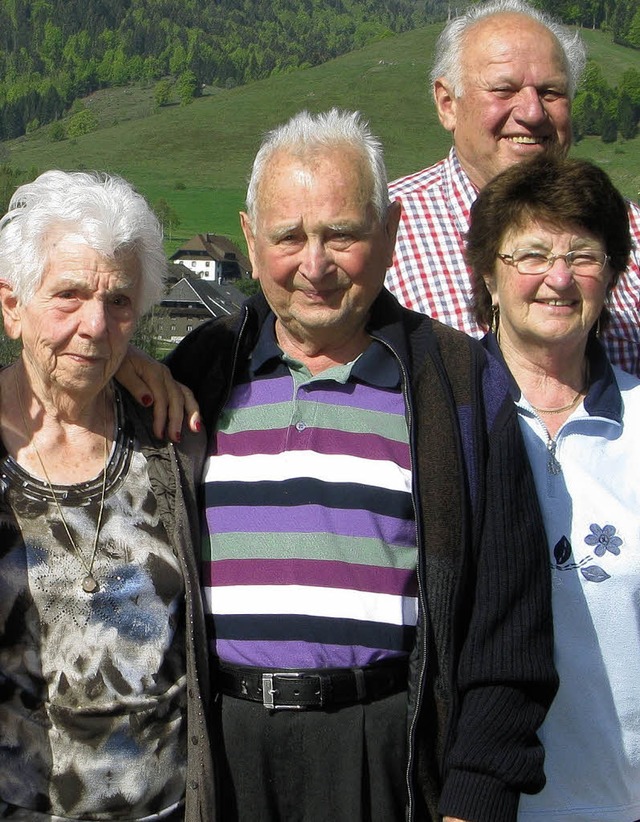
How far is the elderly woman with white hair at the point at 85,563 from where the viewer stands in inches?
101

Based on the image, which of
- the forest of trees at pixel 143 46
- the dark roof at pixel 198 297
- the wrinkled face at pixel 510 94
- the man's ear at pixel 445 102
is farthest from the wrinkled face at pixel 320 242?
the forest of trees at pixel 143 46

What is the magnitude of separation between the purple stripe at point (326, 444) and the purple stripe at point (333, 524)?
6.0 inches

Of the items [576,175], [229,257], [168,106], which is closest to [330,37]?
[168,106]

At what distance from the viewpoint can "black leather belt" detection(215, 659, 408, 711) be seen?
2588mm

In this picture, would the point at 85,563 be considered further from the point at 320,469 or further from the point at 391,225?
the point at 391,225

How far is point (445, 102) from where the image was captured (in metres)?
4.16

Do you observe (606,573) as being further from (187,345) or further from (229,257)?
(229,257)

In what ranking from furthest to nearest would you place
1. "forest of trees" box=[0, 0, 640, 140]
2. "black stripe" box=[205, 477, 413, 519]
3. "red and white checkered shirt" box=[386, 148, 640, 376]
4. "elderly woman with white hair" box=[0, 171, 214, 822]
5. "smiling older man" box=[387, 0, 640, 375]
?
1. "forest of trees" box=[0, 0, 640, 140]
2. "smiling older man" box=[387, 0, 640, 375]
3. "red and white checkered shirt" box=[386, 148, 640, 376]
4. "black stripe" box=[205, 477, 413, 519]
5. "elderly woman with white hair" box=[0, 171, 214, 822]

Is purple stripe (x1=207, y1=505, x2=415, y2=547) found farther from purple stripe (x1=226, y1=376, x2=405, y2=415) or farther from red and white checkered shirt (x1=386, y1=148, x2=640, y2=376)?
red and white checkered shirt (x1=386, y1=148, x2=640, y2=376)

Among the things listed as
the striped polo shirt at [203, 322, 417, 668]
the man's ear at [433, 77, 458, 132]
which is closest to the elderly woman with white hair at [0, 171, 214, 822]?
the striped polo shirt at [203, 322, 417, 668]

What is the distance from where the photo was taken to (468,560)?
2.65 meters

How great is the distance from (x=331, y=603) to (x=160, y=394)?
2.35 feet

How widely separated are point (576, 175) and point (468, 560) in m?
1.12

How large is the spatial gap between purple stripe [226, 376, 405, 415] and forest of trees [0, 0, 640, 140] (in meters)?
143
